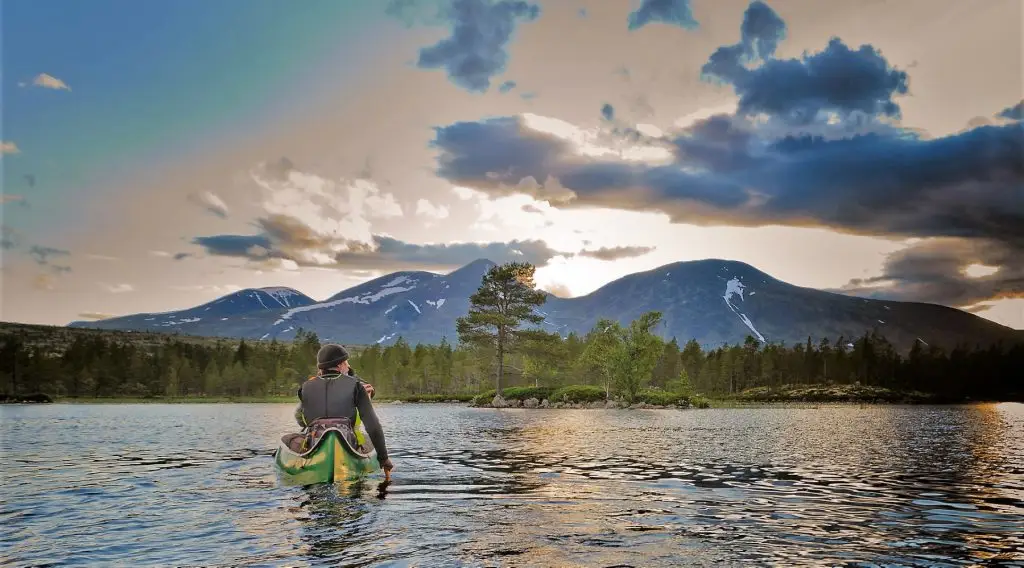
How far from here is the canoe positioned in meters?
19.0

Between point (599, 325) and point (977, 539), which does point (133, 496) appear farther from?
point (599, 325)

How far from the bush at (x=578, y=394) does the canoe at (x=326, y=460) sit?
92169mm

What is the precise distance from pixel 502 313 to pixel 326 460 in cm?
9685

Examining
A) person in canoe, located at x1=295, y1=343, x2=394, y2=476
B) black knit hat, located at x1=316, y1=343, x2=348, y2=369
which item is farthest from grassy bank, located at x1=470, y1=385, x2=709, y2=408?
black knit hat, located at x1=316, y1=343, x2=348, y2=369

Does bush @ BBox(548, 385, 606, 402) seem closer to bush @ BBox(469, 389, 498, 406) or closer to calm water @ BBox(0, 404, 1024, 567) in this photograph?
bush @ BBox(469, 389, 498, 406)

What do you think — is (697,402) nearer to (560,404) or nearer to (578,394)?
(578,394)

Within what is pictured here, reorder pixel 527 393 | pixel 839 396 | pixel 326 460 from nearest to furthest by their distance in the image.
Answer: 1. pixel 326 460
2. pixel 527 393
3. pixel 839 396

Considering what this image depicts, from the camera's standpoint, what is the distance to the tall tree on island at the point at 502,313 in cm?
11394

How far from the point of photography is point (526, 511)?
15.4m

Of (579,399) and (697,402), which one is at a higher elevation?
(579,399)

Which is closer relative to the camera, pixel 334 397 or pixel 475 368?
pixel 334 397

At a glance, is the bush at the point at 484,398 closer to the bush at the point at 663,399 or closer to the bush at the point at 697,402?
the bush at the point at 663,399

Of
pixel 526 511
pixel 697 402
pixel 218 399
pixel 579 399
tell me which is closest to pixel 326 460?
pixel 526 511

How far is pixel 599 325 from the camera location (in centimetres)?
11906
